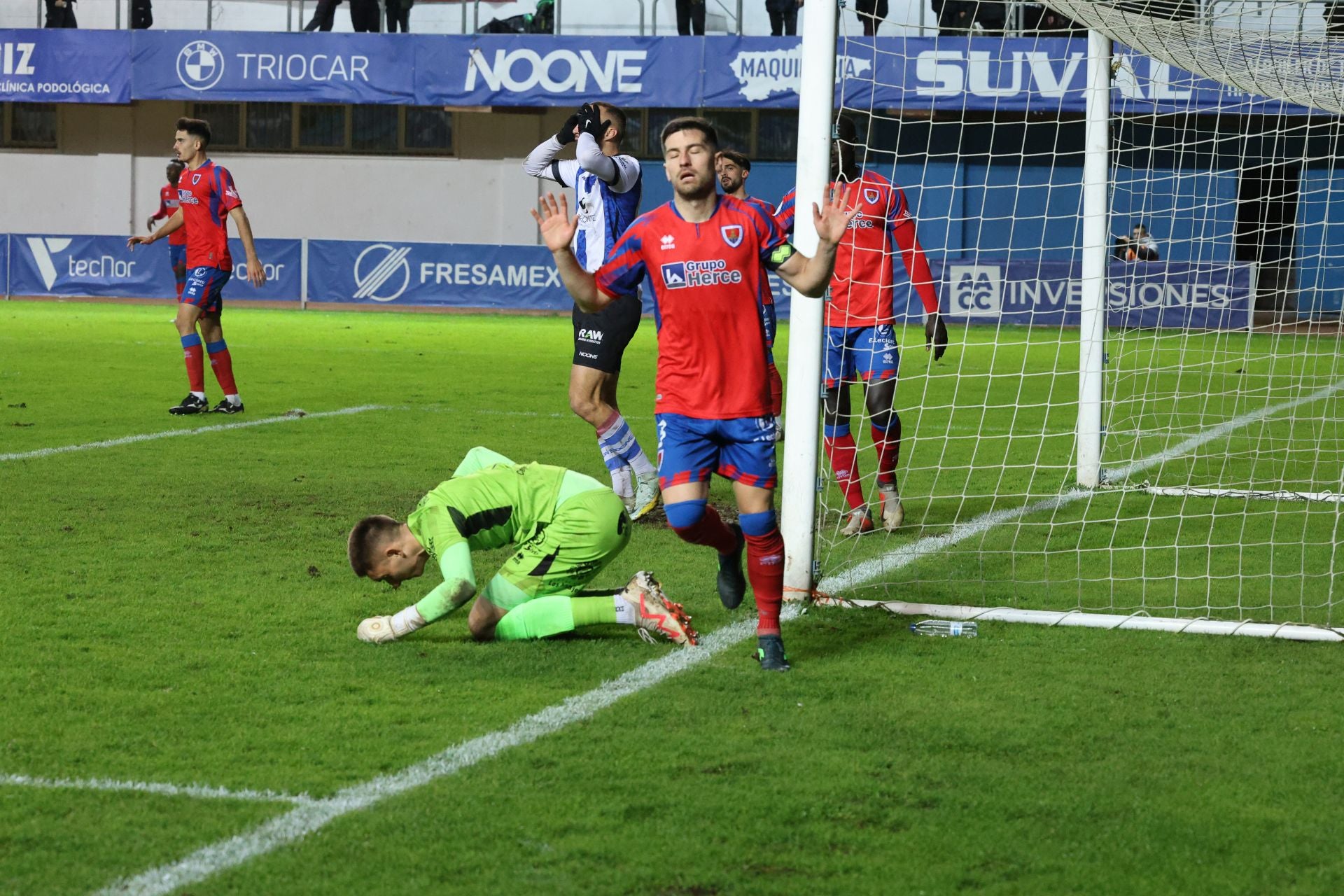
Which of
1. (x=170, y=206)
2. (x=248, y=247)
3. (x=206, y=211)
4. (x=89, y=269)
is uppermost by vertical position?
(x=170, y=206)

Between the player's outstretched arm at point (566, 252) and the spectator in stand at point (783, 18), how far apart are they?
23000 millimetres

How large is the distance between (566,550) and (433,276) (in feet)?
70.5

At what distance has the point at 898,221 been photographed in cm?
753

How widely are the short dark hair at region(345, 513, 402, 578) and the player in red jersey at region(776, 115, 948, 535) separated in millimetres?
2849

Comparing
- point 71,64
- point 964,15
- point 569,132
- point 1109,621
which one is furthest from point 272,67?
point 1109,621

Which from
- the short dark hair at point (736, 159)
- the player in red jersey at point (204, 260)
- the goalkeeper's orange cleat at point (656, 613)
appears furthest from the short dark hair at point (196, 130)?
the goalkeeper's orange cleat at point (656, 613)

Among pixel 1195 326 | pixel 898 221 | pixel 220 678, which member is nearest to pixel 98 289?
pixel 1195 326

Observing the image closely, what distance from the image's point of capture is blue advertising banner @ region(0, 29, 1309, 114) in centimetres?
2556

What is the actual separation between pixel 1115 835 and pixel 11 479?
6.73 metres

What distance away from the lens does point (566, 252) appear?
457 centimetres

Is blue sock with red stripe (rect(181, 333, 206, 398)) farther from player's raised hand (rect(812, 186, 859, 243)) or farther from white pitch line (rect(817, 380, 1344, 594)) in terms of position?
player's raised hand (rect(812, 186, 859, 243))

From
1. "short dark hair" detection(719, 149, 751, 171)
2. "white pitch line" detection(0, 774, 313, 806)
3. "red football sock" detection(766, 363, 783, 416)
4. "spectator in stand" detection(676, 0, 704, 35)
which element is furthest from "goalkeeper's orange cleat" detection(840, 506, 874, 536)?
"spectator in stand" detection(676, 0, 704, 35)

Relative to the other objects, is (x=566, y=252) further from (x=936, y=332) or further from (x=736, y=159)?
(x=736, y=159)

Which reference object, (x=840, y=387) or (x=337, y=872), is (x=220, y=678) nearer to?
(x=337, y=872)
